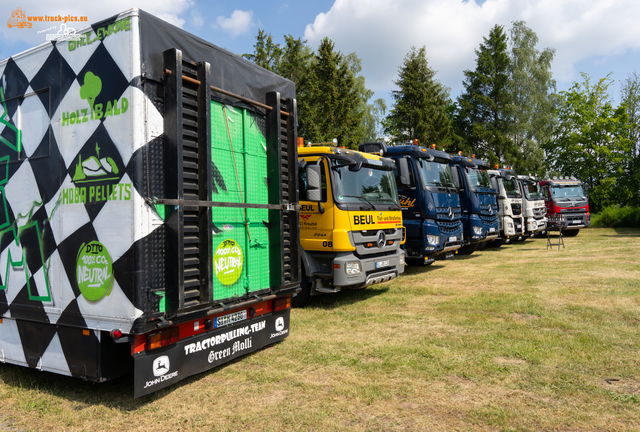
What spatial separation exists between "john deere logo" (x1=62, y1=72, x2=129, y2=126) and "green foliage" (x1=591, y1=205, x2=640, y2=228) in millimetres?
30108

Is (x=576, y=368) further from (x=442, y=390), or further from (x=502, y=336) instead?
(x=442, y=390)

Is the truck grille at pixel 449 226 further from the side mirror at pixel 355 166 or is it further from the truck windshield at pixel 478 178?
the side mirror at pixel 355 166

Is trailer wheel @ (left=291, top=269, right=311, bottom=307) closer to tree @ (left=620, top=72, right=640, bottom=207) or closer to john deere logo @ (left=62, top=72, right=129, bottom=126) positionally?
john deere logo @ (left=62, top=72, right=129, bottom=126)

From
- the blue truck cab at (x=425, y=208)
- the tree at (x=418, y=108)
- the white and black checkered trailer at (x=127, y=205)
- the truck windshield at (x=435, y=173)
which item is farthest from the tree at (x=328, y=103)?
the white and black checkered trailer at (x=127, y=205)

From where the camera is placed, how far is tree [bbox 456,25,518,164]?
1426 inches

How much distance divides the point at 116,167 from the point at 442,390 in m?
3.40

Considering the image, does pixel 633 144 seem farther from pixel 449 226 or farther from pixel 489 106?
pixel 449 226

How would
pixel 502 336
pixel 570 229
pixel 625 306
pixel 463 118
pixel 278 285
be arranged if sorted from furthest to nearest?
1. pixel 463 118
2. pixel 570 229
3. pixel 625 306
4. pixel 502 336
5. pixel 278 285

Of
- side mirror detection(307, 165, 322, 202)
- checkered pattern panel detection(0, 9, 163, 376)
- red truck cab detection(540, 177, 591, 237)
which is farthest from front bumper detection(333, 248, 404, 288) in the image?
red truck cab detection(540, 177, 591, 237)

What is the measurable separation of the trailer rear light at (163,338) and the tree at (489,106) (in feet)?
116

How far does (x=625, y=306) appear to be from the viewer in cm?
683

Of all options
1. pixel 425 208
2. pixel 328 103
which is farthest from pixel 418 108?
pixel 425 208

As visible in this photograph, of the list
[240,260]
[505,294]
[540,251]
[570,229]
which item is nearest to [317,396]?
[240,260]

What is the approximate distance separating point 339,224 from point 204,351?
129 inches
